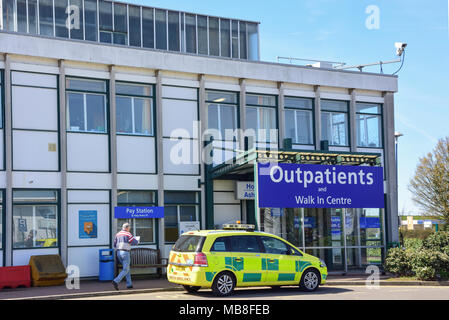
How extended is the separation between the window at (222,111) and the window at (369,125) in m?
5.81

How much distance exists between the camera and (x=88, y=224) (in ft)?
70.2

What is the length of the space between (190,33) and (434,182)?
23.1 meters

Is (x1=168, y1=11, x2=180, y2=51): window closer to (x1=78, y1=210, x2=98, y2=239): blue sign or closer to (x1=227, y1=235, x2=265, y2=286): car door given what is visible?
(x1=78, y1=210, x2=98, y2=239): blue sign

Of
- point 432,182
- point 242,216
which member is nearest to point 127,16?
point 242,216

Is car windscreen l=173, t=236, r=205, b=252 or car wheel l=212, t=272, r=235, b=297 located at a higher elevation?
car windscreen l=173, t=236, r=205, b=252

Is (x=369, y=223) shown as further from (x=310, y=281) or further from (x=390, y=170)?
(x=310, y=281)

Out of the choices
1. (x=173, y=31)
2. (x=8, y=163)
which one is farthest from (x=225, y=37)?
(x=8, y=163)

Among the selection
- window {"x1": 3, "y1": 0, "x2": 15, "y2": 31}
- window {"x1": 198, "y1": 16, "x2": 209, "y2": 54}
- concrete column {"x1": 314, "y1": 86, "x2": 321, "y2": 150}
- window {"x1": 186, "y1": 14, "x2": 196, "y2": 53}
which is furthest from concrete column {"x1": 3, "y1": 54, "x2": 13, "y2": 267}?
window {"x1": 198, "y1": 16, "x2": 209, "y2": 54}

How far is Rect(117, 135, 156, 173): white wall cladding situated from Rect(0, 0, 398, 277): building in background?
36 millimetres

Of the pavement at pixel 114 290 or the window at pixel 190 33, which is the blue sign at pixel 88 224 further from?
the window at pixel 190 33

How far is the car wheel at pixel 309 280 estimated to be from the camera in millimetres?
17297

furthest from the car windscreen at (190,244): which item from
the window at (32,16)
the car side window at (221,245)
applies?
the window at (32,16)

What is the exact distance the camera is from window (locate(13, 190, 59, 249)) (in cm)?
2041

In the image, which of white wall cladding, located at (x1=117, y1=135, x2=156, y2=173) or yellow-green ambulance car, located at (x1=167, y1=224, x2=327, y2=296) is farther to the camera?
white wall cladding, located at (x1=117, y1=135, x2=156, y2=173)
